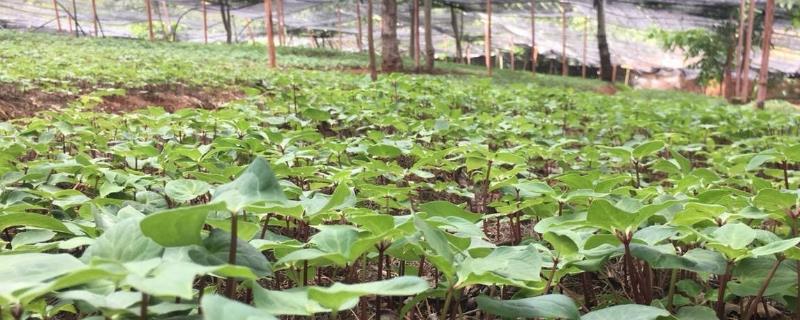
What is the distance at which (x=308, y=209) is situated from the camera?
1.04 m

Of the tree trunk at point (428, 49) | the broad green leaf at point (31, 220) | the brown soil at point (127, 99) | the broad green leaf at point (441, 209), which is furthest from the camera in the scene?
the tree trunk at point (428, 49)

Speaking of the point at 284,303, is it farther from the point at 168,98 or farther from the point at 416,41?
the point at 416,41

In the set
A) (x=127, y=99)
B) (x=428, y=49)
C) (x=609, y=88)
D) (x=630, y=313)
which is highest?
(x=428, y=49)

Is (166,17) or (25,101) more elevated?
(166,17)

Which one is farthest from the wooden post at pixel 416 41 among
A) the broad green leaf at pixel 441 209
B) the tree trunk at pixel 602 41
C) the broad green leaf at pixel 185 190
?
the broad green leaf at pixel 185 190

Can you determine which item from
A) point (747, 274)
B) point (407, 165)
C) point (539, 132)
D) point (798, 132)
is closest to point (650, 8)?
point (798, 132)

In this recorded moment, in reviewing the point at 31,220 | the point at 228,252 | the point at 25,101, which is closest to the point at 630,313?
the point at 228,252

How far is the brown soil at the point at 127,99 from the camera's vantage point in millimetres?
4148

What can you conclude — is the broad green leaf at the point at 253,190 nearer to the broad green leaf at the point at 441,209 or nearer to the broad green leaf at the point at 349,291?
the broad green leaf at the point at 349,291

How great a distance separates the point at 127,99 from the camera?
502cm

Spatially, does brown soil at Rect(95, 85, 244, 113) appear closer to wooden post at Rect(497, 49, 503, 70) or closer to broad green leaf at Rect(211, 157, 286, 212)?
broad green leaf at Rect(211, 157, 286, 212)

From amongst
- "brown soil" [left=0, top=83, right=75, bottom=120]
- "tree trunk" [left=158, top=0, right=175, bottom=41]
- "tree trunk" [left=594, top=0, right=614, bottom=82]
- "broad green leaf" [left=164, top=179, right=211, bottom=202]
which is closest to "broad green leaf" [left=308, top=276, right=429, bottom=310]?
"broad green leaf" [left=164, top=179, right=211, bottom=202]

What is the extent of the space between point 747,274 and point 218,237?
99 cm

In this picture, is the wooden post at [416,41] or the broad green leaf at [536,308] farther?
the wooden post at [416,41]
